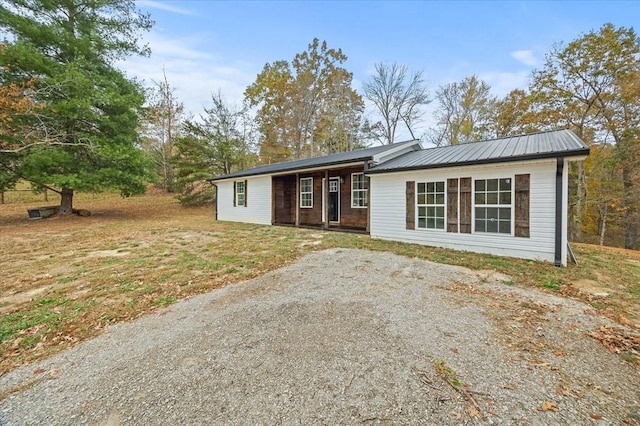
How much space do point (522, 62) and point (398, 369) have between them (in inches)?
779

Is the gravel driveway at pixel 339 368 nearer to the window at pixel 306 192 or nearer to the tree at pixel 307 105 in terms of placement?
the window at pixel 306 192

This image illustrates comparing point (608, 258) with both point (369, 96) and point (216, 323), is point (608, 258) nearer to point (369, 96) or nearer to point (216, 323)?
point (216, 323)

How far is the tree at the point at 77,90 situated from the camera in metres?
10.8

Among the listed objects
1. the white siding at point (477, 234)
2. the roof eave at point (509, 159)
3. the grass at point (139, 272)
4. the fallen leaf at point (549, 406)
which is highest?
the roof eave at point (509, 159)

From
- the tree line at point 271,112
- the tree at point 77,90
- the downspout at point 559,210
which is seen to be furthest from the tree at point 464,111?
the tree at point 77,90

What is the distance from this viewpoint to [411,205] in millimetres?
7855

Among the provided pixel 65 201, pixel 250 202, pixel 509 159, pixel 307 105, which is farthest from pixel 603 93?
pixel 65 201

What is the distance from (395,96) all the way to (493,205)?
17.4m

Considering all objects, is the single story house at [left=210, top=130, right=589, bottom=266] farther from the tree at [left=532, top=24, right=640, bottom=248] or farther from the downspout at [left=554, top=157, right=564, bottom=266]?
the tree at [left=532, top=24, right=640, bottom=248]

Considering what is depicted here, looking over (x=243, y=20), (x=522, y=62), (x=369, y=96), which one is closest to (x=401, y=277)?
(x=243, y=20)

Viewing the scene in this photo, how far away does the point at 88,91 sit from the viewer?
11273 millimetres

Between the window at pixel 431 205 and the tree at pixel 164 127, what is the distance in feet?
69.6

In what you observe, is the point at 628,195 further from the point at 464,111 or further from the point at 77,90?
the point at 77,90

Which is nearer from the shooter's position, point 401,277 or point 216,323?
point 216,323
